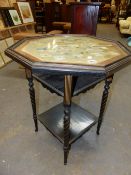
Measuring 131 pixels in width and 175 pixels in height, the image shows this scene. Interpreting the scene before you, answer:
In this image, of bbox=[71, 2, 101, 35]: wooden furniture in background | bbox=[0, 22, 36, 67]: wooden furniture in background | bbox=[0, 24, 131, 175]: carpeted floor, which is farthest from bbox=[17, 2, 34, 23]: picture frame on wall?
bbox=[0, 24, 131, 175]: carpeted floor

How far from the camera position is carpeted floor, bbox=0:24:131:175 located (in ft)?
3.68

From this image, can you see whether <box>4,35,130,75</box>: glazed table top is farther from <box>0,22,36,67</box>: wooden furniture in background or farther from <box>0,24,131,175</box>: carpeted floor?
<box>0,22,36,67</box>: wooden furniture in background

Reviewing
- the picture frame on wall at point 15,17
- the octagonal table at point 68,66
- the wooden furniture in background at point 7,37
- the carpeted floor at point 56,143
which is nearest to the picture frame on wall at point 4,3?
the picture frame on wall at point 15,17

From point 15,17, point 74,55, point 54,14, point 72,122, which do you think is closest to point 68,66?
point 74,55

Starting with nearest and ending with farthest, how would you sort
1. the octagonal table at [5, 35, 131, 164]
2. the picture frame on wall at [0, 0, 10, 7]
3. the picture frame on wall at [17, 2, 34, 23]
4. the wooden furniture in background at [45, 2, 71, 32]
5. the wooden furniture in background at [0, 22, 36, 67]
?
1. the octagonal table at [5, 35, 131, 164]
2. the wooden furniture in background at [0, 22, 36, 67]
3. the picture frame on wall at [0, 0, 10, 7]
4. the picture frame on wall at [17, 2, 34, 23]
5. the wooden furniture in background at [45, 2, 71, 32]

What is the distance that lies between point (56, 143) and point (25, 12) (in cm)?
274

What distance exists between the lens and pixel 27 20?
3125 millimetres

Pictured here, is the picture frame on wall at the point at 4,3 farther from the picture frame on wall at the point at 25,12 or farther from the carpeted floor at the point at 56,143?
the carpeted floor at the point at 56,143

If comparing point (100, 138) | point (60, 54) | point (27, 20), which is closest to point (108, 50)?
point (60, 54)

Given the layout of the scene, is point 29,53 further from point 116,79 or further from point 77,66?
point 116,79

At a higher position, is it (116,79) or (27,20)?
(27,20)

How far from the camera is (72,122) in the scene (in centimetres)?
134

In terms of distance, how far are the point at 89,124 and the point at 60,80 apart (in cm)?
46

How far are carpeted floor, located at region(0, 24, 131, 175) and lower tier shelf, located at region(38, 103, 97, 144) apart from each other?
0.14 m
